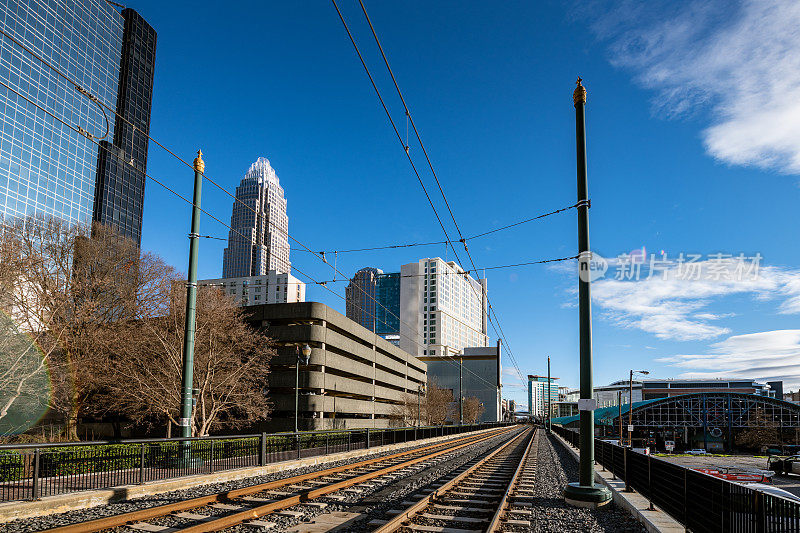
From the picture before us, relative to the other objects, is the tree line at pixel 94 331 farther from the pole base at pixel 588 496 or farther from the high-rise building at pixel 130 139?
the high-rise building at pixel 130 139

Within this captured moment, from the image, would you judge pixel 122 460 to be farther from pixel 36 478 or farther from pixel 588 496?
pixel 588 496

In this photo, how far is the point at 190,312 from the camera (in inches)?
714

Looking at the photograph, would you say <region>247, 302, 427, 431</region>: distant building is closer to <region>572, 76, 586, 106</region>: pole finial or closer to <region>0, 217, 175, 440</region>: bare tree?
<region>0, 217, 175, 440</region>: bare tree

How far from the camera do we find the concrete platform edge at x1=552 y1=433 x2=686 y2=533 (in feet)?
30.7

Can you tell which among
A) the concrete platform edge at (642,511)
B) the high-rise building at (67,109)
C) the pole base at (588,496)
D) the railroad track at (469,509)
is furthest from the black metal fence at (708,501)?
the high-rise building at (67,109)

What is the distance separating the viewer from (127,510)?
10.9 m

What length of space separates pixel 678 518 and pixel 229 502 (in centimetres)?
866

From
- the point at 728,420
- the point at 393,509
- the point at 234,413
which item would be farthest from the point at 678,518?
the point at 728,420

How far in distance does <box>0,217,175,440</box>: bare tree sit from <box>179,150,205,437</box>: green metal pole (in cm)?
1220

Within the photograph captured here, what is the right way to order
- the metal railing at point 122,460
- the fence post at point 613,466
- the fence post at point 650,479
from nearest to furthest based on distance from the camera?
1. the metal railing at point 122,460
2. the fence post at point 650,479
3. the fence post at point 613,466

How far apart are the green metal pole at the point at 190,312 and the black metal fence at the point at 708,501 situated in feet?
41.7

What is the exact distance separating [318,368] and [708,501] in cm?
5028

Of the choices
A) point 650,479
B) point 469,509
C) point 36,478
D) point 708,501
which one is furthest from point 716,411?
point 36,478

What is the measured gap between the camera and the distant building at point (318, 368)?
177 feet
